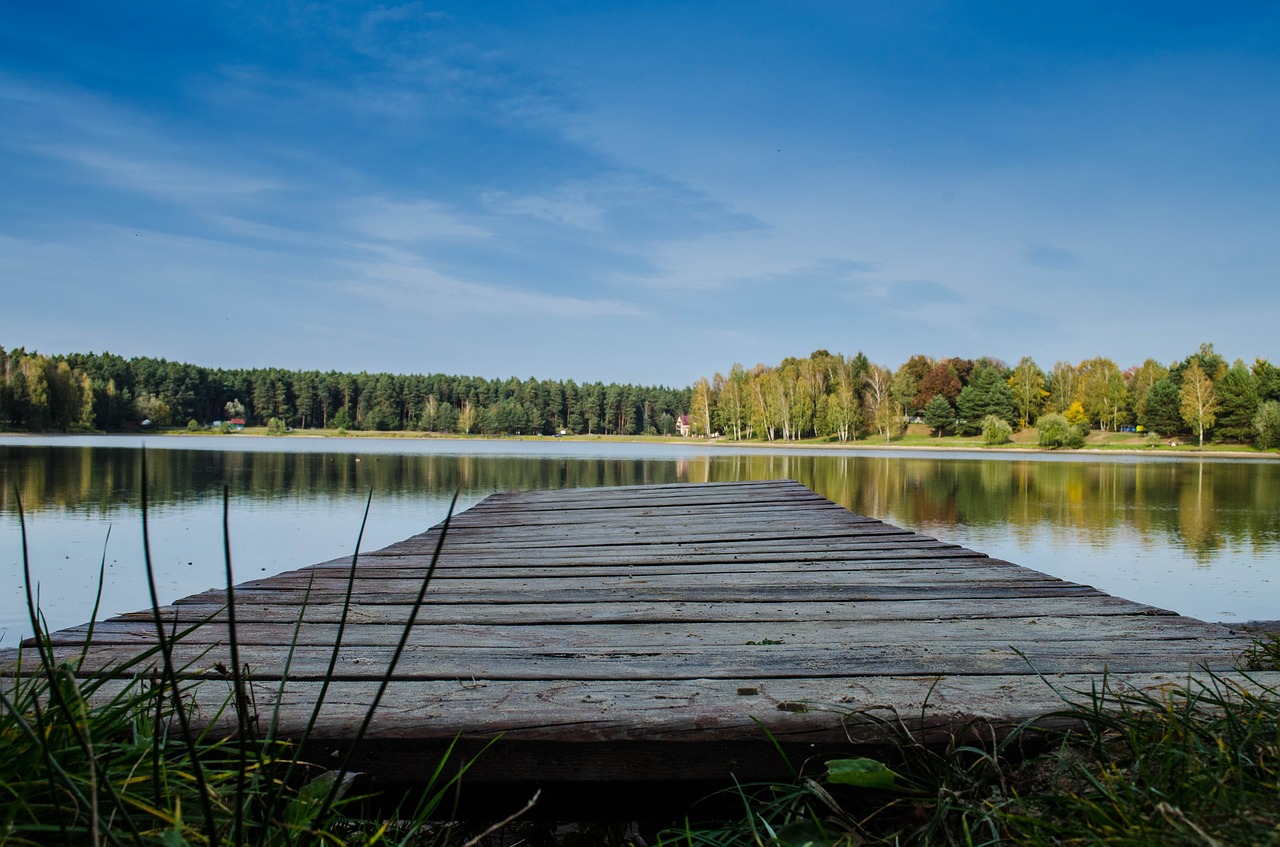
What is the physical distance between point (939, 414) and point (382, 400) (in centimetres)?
5832

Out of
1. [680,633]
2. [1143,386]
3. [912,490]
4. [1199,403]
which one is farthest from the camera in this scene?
[1143,386]

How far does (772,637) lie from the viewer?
179 centimetres

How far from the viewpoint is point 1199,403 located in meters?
46.2

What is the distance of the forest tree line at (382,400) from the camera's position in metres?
72.1

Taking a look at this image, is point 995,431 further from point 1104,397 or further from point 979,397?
point 1104,397

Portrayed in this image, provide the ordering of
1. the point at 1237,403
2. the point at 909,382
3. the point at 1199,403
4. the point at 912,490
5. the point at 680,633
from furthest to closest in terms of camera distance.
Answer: the point at 909,382
the point at 1237,403
the point at 1199,403
the point at 912,490
the point at 680,633

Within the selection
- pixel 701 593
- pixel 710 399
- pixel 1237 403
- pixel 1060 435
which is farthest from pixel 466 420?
pixel 701 593

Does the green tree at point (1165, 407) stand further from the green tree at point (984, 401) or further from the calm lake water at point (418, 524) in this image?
the calm lake water at point (418, 524)

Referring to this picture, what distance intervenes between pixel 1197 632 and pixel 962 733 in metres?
0.96

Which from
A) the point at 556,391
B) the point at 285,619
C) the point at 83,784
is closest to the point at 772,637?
the point at 285,619

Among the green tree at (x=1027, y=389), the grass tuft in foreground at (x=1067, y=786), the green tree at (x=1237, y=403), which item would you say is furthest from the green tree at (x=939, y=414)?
the grass tuft in foreground at (x=1067, y=786)

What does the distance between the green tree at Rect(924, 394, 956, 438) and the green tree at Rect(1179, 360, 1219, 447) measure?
15.7m

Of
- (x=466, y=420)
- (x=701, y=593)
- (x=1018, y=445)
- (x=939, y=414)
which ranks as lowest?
(x=1018, y=445)

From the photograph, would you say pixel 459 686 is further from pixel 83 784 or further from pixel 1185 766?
pixel 1185 766
